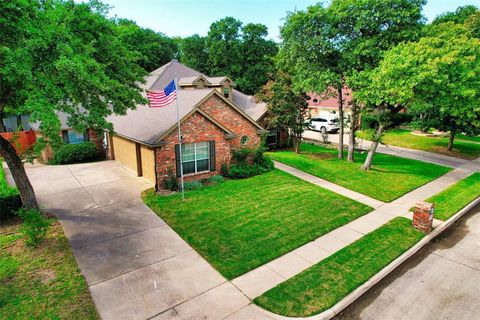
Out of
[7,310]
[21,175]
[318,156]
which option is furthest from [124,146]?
[318,156]

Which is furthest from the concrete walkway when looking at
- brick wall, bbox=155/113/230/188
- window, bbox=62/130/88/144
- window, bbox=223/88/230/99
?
window, bbox=62/130/88/144

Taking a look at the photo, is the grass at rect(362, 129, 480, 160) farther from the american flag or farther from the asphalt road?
the american flag

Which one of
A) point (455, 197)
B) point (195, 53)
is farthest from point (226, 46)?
point (455, 197)

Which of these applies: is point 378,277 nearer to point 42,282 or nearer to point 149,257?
point 149,257

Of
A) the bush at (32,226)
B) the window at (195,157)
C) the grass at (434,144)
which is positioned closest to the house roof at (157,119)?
the window at (195,157)

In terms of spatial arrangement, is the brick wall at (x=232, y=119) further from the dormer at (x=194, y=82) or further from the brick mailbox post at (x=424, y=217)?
the dormer at (x=194, y=82)

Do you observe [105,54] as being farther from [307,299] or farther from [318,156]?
[318,156]
